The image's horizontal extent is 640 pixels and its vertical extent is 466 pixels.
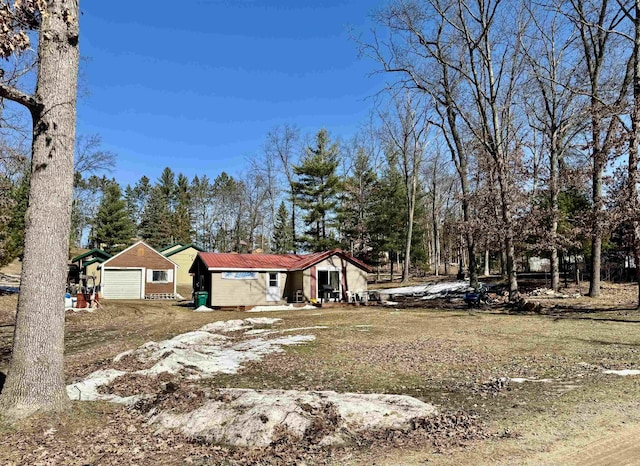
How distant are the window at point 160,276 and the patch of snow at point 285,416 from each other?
29.4m

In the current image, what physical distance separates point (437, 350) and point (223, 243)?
5209 centimetres

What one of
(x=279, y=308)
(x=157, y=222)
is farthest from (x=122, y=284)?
(x=157, y=222)

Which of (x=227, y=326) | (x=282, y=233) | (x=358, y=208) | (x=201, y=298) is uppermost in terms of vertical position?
(x=358, y=208)

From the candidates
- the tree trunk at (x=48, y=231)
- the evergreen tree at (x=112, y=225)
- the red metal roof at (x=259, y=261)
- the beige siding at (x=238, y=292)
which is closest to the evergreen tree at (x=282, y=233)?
the evergreen tree at (x=112, y=225)

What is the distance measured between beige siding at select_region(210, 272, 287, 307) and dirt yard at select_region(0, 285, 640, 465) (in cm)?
919

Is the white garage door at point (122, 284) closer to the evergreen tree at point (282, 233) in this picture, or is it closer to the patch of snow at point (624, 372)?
the evergreen tree at point (282, 233)

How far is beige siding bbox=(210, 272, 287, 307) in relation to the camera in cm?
2305

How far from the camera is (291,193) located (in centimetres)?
4097

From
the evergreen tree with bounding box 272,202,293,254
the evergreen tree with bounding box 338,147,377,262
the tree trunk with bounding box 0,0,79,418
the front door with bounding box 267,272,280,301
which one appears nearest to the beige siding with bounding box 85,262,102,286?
the front door with bounding box 267,272,280,301

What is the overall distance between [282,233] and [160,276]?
910 inches

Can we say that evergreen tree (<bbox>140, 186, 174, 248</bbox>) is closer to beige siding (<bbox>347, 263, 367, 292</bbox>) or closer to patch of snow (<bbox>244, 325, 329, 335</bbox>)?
beige siding (<bbox>347, 263, 367, 292</bbox>)

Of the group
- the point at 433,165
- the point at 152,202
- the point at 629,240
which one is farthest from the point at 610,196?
the point at 152,202

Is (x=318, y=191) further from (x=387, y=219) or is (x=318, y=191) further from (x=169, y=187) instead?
(x=169, y=187)

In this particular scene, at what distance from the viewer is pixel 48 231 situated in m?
5.23
